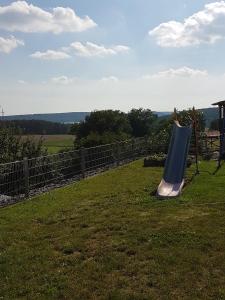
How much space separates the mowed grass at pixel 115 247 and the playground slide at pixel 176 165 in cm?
46

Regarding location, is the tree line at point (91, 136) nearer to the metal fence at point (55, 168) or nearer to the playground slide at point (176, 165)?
the metal fence at point (55, 168)

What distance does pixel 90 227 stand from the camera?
30.9 feet

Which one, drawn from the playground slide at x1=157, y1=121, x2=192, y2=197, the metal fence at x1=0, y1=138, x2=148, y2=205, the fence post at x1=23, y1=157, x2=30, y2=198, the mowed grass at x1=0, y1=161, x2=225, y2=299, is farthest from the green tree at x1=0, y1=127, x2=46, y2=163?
the mowed grass at x1=0, y1=161, x2=225, y2=299

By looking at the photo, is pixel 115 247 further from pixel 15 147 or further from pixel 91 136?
pixel 91 136

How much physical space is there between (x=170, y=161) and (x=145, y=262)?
10.0 meters

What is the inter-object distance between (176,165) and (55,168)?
4.12 m

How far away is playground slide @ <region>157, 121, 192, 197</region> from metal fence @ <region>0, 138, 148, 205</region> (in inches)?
127

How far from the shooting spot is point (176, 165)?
16359mm

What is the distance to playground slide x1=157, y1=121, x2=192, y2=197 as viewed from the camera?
43.8 ft

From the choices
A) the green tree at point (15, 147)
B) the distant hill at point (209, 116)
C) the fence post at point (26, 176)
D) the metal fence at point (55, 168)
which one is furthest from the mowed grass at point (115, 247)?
the distant hill at point (209, 116)

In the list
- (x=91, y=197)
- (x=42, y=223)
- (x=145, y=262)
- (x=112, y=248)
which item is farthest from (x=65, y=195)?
(x=145, y=262)

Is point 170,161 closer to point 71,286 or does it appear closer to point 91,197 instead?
point 91,197

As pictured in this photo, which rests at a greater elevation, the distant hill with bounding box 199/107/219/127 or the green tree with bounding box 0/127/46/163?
the distant hill with bounding box 199/107/219/127

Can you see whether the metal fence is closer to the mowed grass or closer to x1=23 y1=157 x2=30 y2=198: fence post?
x1=23 y1=157 x2=30 y2=198: fence post
